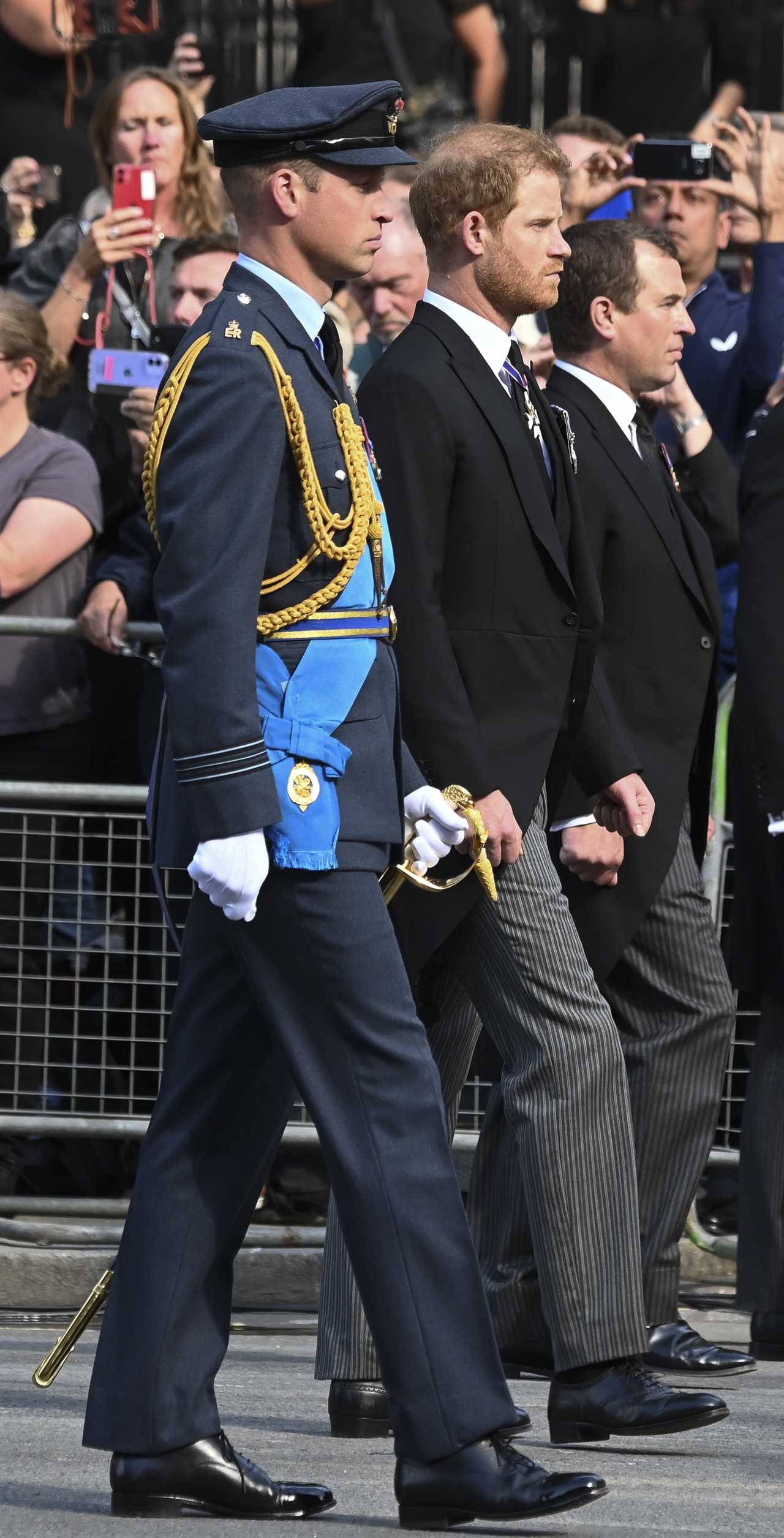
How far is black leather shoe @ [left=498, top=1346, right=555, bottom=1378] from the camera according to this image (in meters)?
4.89

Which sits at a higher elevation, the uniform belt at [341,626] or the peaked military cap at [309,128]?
the peaked military cap at [309,128]

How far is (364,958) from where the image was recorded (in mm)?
3467

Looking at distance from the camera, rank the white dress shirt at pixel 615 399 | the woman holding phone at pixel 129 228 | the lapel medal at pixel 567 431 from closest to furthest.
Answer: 1. the lapel medal at pixel 567 431
2. the white dress shirt at pixel 615 399
3. the woman holding phone at pixel 129 228

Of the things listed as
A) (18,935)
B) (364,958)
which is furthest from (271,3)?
(364,958)

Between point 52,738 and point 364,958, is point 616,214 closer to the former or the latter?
point 52,738

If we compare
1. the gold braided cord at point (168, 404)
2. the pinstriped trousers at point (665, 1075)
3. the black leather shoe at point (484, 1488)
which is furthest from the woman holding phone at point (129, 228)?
the black leather shoe at point (484, 1488)

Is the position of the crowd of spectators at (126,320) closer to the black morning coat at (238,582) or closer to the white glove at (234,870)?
the black morning coat at (238,582)

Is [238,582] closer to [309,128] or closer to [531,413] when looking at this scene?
[309,128]

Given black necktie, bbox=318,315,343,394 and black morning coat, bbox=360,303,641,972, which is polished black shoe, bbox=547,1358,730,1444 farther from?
black necktie, bbox=318,315,343,394

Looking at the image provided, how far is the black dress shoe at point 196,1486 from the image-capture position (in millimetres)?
3545

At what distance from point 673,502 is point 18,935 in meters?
2.04

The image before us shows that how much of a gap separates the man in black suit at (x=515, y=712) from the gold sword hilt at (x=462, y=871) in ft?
0.33

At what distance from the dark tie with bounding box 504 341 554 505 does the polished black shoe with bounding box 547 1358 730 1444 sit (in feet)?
5.09

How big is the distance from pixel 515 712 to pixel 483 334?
2.33 feet
